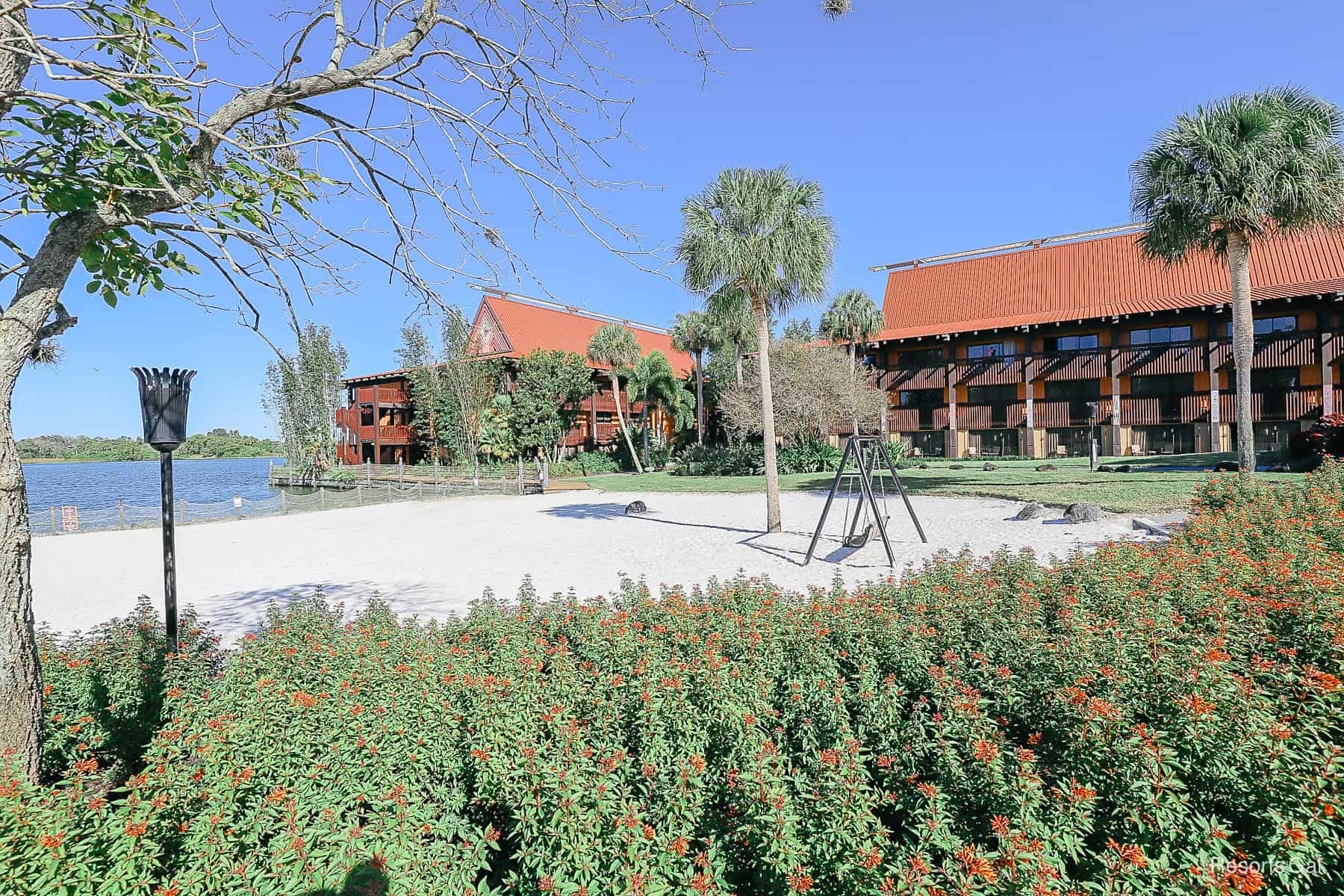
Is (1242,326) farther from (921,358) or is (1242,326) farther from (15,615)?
(921,358)

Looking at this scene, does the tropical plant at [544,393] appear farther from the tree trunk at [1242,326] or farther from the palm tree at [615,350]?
the tree trunk at [1242,326]

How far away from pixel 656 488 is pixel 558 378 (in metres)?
13.2

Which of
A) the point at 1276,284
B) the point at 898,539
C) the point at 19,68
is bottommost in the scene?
the point at 898,539

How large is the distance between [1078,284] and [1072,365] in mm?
6370

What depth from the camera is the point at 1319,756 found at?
2.54 metres

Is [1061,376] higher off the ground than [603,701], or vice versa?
[1061,376]

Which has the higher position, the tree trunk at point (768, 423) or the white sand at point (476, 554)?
the tree trunk at point (768, 423)

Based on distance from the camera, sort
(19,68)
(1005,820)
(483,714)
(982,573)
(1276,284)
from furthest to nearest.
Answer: (1276,284) → (982,573) → (483,714) → (19,68) → (1005,820)

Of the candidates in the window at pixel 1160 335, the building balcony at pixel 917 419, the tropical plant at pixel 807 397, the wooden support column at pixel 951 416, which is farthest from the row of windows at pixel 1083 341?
the tropical plant at pixel 807 397

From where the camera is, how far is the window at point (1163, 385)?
3562cm

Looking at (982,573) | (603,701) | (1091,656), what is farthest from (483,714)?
(982,573)

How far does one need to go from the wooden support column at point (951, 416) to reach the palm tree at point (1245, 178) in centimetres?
2497

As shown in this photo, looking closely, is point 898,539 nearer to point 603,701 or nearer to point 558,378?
point 603,701

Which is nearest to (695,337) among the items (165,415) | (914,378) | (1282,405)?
(914,378)
